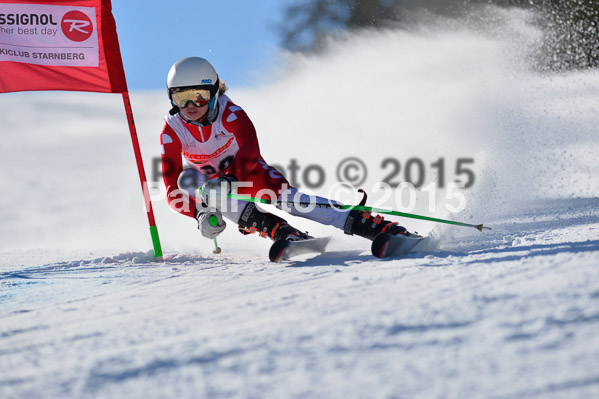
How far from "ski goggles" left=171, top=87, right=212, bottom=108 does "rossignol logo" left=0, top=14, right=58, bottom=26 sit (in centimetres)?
159

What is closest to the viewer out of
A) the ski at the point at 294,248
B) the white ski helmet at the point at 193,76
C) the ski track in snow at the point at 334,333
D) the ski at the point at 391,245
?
the ski track in snow at the point at 334,333

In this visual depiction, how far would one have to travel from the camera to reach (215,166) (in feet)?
14.8

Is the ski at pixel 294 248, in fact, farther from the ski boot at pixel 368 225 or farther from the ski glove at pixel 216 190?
the ski glove at pixel 216 190

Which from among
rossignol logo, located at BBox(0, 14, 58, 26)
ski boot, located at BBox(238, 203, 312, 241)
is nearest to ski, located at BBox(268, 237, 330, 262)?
ski boot, located at BBox(238, 203, 312, 241)

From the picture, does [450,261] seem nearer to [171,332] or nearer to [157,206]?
[171,332]

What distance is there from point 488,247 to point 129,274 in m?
2.11

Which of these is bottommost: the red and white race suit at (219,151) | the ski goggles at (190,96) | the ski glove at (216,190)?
the ski glove at (216,190)

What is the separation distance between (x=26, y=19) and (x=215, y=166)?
209 cm

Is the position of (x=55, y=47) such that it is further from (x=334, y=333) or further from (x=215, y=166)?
(x=334, y=333)

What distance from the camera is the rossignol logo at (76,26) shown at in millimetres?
5125

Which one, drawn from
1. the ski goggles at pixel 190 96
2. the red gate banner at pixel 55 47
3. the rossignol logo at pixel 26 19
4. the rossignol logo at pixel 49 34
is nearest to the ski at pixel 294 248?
the ski goggles at pixel 190 96

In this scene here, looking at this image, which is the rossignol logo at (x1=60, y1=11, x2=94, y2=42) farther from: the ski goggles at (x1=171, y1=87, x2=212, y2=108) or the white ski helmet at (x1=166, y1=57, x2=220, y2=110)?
the ski goggles at (x1=171, y1=87, x2=212, y2=108)

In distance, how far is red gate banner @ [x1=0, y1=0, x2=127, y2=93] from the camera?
201 inches

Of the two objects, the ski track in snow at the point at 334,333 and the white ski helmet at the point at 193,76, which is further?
the white ski helmet at the point at 193,76
